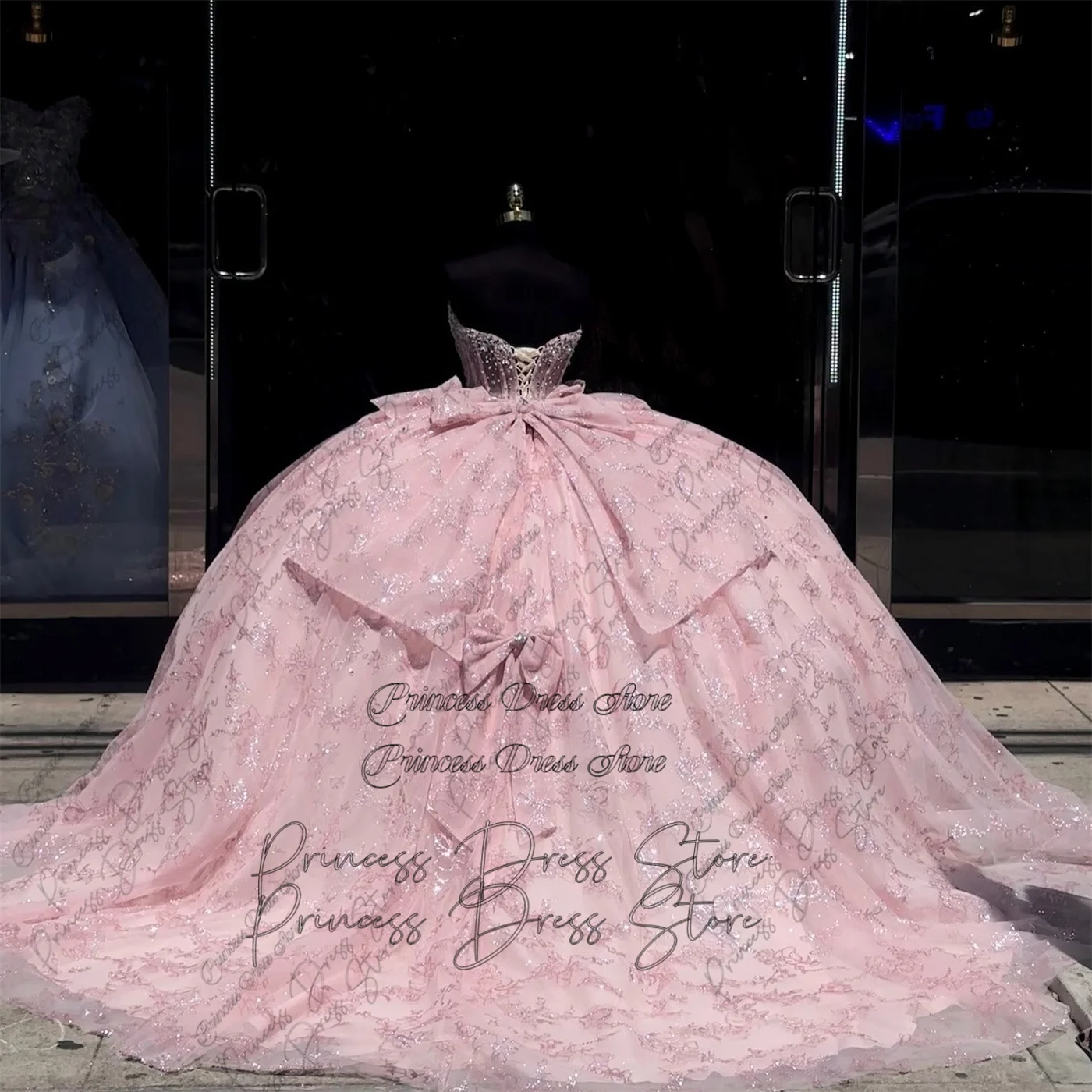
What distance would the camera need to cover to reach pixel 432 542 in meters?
3.59

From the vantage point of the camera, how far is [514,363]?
414cm

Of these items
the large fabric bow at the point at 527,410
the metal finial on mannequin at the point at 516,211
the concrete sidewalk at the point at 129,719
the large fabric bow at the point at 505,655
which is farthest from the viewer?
the metal finial on mannequin at the point at 516,211

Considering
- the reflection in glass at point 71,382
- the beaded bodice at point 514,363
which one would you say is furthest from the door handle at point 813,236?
the reflection in glass at point 71,382

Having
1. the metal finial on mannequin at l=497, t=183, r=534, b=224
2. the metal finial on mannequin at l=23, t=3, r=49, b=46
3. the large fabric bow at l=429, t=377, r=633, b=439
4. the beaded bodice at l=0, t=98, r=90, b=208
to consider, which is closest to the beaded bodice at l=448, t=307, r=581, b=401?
the large fabric bow at l=429, t=377, r=633, b=439

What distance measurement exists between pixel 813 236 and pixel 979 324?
2.22ft

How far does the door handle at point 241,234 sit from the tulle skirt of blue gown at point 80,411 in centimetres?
26

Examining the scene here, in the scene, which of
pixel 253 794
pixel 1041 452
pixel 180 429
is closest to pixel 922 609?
pixel 1041 452

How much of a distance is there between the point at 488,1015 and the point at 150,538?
10.4 ft

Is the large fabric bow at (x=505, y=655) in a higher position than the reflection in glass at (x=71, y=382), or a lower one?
lower

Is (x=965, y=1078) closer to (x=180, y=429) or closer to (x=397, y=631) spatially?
(x=397, y=631)

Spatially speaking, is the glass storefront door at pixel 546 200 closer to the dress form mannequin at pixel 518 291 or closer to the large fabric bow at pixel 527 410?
the dress form mannequin at pixel 518 291

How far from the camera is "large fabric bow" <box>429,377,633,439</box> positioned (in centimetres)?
401

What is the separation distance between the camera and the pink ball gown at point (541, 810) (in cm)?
287

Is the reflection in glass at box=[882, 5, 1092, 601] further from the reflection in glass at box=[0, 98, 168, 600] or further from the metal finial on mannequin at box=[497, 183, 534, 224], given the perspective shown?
the reflection in glass at box=[0, 98, 168, 600]
